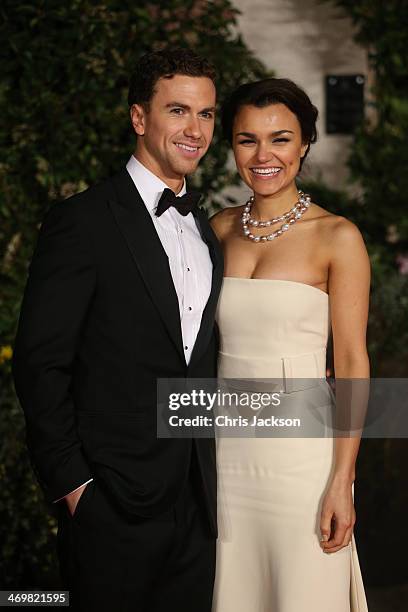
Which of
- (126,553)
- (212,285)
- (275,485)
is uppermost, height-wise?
(212,285)

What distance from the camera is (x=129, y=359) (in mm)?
2188

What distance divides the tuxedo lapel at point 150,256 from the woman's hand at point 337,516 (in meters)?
0.59

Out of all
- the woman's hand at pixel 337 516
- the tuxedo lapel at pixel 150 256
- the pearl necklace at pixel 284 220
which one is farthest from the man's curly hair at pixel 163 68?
the woman's hand at pixel 337 516

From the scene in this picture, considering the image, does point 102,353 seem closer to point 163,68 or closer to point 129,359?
point 129,359

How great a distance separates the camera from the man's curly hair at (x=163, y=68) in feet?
7.49

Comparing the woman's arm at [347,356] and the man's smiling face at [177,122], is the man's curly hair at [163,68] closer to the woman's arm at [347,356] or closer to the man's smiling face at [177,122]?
the man's smiling face at [177,122]

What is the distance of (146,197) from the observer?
231 centimetres

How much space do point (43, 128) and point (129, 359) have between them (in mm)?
1881

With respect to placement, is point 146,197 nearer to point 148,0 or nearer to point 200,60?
point 200,60

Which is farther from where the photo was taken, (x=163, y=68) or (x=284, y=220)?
(x=284, y=220)

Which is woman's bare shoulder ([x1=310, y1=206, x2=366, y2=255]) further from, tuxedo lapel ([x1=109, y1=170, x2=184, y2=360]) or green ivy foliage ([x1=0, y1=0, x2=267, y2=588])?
green ivy foliage ([x1=0, y1=0, x2=267, y2=588])

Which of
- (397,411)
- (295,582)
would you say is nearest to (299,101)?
(295,582)

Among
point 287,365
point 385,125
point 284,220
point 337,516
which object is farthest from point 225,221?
point 385,125

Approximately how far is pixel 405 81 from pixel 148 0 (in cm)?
189
